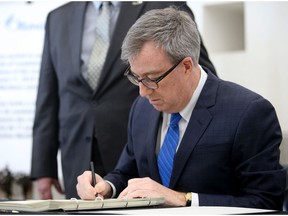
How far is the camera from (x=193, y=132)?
1902 mm

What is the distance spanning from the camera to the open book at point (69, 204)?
1446mm

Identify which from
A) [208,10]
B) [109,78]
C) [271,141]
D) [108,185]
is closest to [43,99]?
[109,78]

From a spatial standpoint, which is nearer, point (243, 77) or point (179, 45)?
point (179, 45)

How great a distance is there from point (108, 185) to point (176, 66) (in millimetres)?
478

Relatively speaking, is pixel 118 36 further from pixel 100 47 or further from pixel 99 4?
pixel 99 4

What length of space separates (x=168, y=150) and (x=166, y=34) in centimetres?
41

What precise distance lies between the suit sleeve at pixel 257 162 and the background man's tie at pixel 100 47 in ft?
3.23

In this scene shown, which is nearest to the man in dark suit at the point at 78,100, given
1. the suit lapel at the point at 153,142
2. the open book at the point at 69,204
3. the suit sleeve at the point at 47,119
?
the suit sleeve at the point at 47,119

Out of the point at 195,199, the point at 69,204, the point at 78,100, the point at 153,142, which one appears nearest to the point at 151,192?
the point at 195,199

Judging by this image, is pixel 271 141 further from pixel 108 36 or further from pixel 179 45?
pixel 108 36

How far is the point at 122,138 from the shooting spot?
8.57ft

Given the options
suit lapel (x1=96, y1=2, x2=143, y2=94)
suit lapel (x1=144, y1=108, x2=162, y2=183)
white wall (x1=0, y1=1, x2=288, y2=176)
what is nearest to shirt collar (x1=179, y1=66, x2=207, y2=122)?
suit lapel (x1=144, y1=108, x2=162, y2=183)

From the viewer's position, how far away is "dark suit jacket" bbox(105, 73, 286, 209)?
1.75 meters

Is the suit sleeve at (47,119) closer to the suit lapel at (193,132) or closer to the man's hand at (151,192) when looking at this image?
the suit lapel at (193,132)
